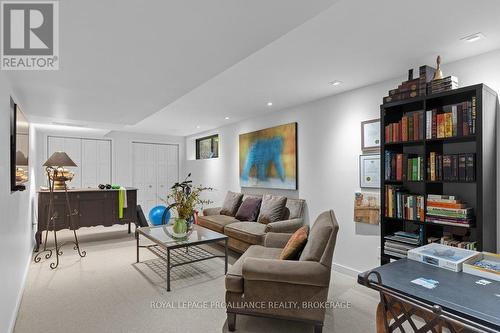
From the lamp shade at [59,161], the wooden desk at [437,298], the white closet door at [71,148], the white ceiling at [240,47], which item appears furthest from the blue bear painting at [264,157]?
the white closet door at [71,148]

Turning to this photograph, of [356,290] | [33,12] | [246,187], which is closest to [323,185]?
[356,290]

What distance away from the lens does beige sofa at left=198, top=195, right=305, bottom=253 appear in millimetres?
3768

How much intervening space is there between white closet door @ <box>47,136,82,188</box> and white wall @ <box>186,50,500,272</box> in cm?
504

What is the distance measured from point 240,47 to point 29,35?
4.11 feet

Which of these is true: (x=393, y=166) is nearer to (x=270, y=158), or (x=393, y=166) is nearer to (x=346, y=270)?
(x=346, y=270)

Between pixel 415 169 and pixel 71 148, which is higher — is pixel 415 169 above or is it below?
below

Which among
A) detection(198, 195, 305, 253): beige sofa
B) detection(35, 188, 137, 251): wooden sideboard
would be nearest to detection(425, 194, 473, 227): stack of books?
detection(198, 195, 305, 253): beige sofa

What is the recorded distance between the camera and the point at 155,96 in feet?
9.50

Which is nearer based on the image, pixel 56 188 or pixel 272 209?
pixel 272 209

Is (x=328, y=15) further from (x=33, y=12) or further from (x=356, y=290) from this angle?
(x=356, y=290)

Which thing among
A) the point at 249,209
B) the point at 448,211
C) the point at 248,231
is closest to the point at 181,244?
the point at 248,231

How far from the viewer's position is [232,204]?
521cm

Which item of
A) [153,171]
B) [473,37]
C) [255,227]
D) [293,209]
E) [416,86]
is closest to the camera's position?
[473,37]

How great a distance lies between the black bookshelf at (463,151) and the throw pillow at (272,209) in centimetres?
171
